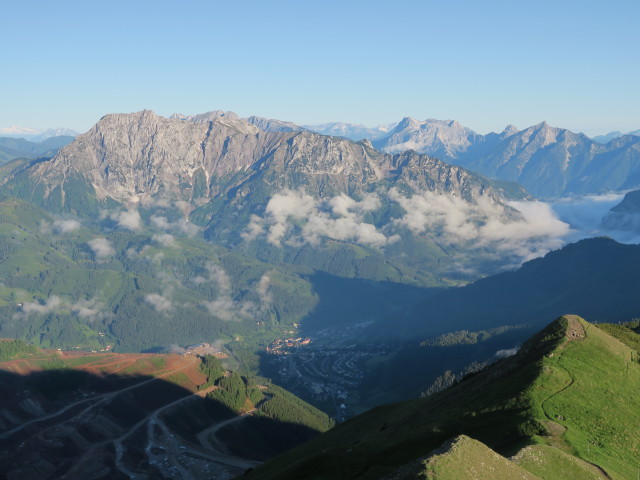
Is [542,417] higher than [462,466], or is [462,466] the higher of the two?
[462,466]

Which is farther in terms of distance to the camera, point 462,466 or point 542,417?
point 542,417

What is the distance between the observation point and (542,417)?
101 meters

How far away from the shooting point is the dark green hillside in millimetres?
90750

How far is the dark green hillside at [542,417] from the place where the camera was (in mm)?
90750

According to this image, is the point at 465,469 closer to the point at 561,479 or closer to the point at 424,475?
the point at 424,475

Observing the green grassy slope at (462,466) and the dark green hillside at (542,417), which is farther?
the dark green hillside at (542,417)

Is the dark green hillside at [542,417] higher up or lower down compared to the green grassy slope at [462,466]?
lower down

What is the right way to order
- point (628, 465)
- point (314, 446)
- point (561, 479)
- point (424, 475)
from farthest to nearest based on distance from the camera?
point (314, 446), point (628, 465), point (561, 479), point (424, 475)

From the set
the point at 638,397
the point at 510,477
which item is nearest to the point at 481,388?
the point at 638,397

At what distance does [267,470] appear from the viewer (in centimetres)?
16600

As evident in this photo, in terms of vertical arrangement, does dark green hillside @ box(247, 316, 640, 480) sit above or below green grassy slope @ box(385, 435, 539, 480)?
below

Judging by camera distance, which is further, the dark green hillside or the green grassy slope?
the dark green hillside

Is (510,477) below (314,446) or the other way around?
the other way around

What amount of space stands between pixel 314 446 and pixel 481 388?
210 ft
